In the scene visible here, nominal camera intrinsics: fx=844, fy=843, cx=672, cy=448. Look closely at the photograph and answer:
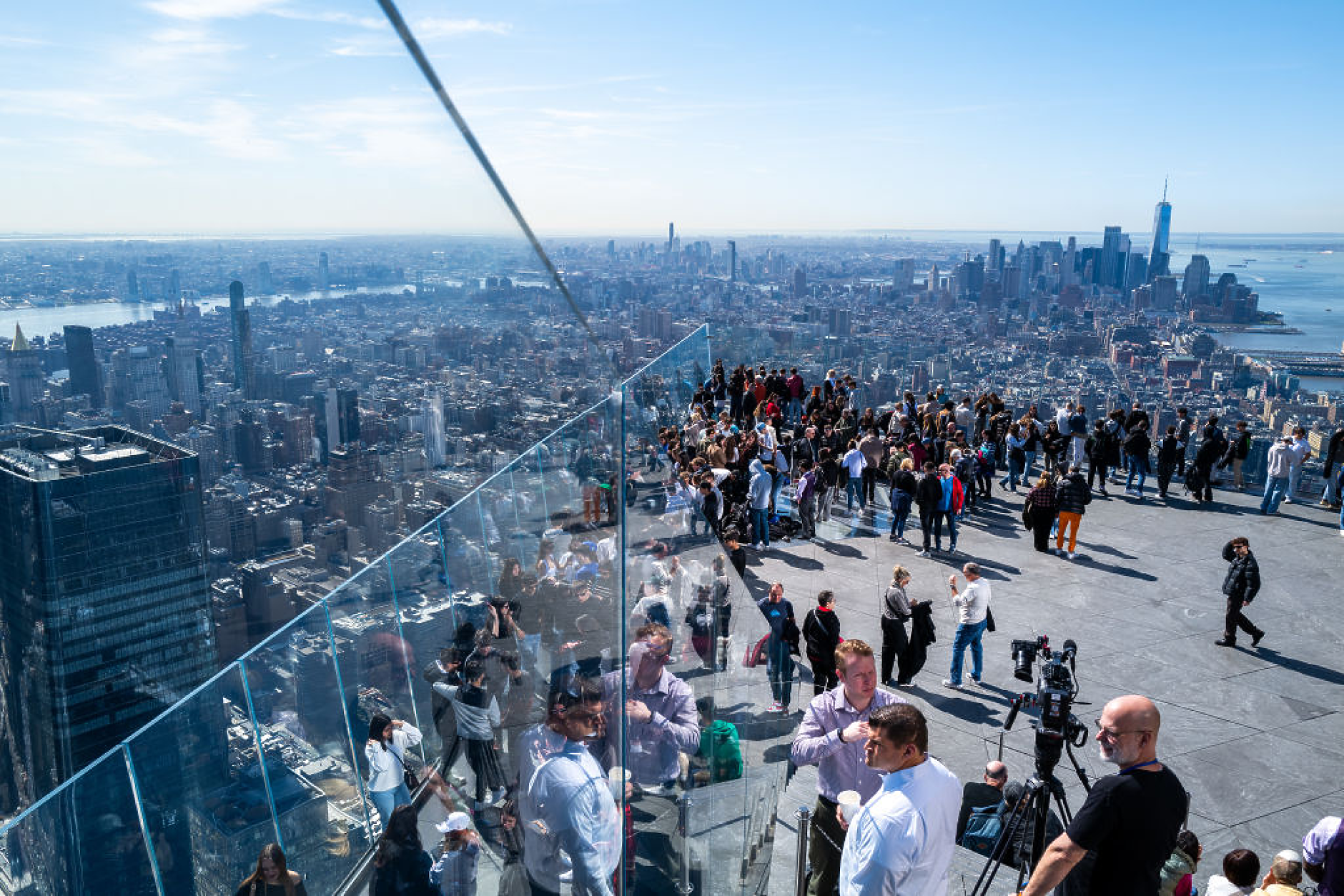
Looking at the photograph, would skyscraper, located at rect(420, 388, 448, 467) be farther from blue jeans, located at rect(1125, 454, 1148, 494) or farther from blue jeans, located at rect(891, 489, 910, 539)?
blue jeans, located at rect(1125, 454, 1148, 494)

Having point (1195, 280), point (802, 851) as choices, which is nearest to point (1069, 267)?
point (1195, 280)

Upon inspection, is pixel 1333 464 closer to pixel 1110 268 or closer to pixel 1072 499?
pixel 1072 499

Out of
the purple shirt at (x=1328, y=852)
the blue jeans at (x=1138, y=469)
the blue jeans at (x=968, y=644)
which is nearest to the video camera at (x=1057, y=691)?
the purple shirt at (x=1328, y=852)

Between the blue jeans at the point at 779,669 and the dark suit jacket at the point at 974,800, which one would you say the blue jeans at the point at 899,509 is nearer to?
the blue jeans at the point at 779,669

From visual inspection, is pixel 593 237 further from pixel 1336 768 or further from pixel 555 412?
pixel 1336 768

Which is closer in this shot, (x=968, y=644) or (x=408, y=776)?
(x=408, y=776)

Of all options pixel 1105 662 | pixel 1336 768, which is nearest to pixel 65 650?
pixel 1105 662

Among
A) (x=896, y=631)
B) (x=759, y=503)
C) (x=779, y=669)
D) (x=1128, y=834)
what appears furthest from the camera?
(x=759, y=503)
